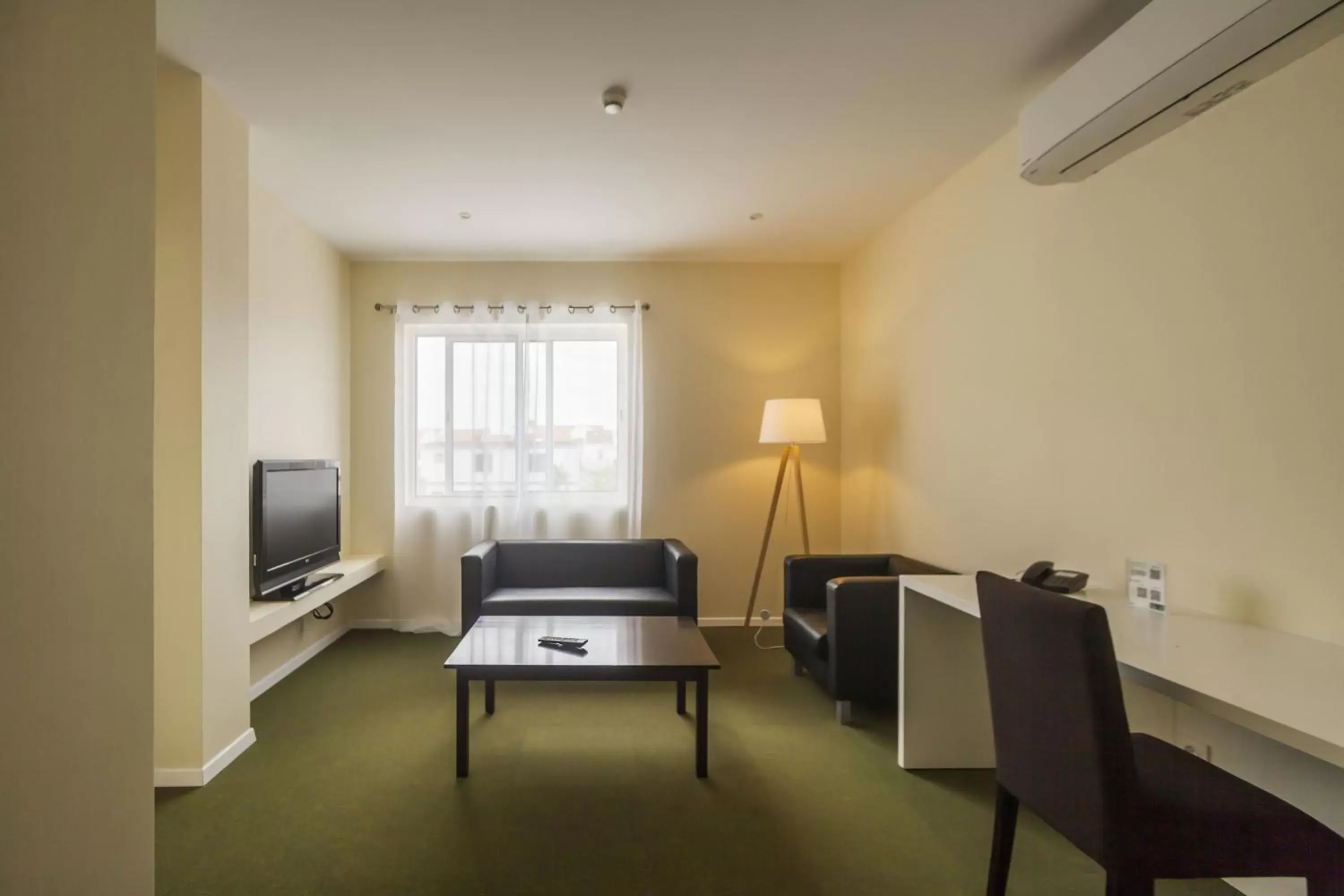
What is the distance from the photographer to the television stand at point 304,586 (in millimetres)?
3053

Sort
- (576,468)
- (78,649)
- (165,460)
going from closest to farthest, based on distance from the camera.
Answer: (78,649)
(165,460)
(576,468)

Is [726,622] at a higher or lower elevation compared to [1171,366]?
lower

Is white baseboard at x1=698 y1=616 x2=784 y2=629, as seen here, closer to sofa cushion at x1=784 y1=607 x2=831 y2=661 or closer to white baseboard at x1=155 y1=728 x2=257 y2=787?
sofa cushion at x1=784 y1=607 x2=831 y2=661

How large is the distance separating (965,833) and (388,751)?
2.21m

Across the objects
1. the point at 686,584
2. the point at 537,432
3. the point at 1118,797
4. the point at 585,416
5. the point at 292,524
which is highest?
the point at 585,416

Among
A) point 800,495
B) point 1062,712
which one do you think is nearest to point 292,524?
point 800,495

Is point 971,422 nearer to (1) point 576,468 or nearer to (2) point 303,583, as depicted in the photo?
(1) point 576,468

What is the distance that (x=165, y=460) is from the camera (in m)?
2.29

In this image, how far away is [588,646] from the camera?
265 centimetres

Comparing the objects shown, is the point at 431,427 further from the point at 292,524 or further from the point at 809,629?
the point at 809,629

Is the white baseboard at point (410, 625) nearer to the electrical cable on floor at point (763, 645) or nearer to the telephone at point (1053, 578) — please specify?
the electrical cable on floor at point (763, 645)

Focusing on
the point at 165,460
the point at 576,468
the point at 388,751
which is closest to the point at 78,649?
the point at 165,460

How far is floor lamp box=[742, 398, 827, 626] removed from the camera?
12.6 feet

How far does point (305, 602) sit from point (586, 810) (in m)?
1.91
